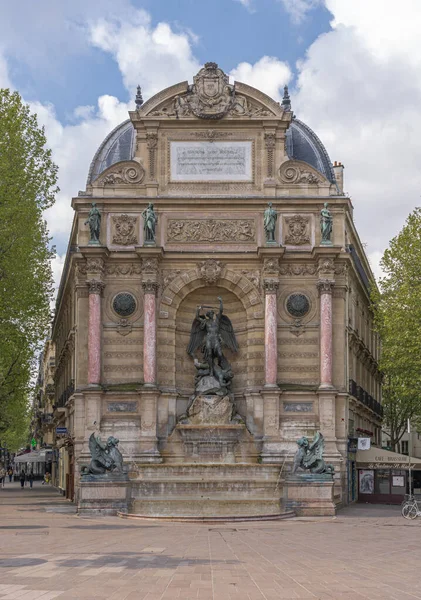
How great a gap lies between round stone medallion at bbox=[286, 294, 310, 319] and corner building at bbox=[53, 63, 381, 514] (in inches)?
2.3


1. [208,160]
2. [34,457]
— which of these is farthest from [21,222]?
[34,457]

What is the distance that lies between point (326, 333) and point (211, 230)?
737 cm

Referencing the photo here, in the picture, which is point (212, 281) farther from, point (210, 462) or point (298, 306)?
point (210, 462)

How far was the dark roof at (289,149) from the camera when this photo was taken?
48.5 m

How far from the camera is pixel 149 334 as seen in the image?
44656mm

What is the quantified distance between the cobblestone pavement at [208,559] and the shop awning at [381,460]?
477 inches

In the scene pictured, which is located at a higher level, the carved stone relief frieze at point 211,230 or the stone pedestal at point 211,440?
the carved stone relief frieze at point 211,230

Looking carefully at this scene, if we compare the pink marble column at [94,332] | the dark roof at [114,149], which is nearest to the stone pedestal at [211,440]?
the pink marble column at [94,332]

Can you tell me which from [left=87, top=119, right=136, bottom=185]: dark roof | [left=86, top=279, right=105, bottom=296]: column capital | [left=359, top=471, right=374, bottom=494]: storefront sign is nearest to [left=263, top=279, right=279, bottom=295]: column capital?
[left=86, top=279, right=105, bottom=296]: column capital

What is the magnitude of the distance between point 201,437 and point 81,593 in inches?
1079

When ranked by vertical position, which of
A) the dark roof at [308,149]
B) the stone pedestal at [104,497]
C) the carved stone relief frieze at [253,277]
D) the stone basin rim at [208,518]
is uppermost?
the dark roof at [308,149]

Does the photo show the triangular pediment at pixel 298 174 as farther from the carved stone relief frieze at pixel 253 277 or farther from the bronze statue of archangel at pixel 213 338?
the bronze statue of archangel at pixel 213 338

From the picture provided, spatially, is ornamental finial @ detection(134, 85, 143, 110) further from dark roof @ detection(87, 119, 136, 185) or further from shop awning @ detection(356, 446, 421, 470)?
shop awning @ detection(356, 446, 421, 470)

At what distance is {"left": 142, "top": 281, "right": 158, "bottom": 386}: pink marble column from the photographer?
4444 cm
